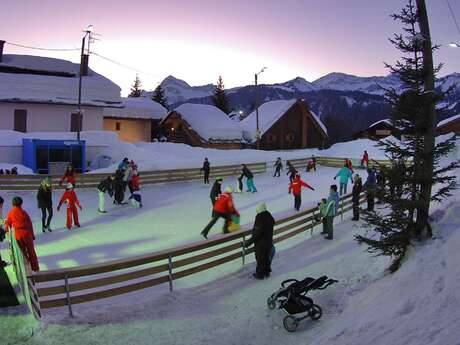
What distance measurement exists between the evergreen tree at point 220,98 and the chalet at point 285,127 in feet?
50.3

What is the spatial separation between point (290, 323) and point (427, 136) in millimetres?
4665

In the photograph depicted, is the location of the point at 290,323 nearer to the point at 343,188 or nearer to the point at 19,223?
the point at 19,223

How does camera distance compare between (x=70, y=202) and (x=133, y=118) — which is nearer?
(x=70, y=202)

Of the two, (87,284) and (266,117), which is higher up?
(266,117)

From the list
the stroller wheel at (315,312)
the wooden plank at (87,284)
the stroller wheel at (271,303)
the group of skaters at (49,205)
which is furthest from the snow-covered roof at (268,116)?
the stroller wheel at (315,312)

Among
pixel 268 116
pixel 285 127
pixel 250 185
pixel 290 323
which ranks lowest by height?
pixel 290 323

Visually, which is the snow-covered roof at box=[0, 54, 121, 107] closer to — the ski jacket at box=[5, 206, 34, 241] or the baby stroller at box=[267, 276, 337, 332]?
the ski jacket at box=[5, 206, 34, 241]

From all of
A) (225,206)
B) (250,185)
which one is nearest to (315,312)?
(225,206)

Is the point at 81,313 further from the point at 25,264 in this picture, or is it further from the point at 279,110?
the point at 279,110

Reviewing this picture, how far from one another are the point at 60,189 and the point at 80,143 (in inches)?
261

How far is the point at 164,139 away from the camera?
51.0 m

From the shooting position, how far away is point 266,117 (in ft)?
167

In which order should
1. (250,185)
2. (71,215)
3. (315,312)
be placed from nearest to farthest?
(315,312) → (71,215) → (250,185)

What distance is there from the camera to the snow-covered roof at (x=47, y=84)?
31.1 m
